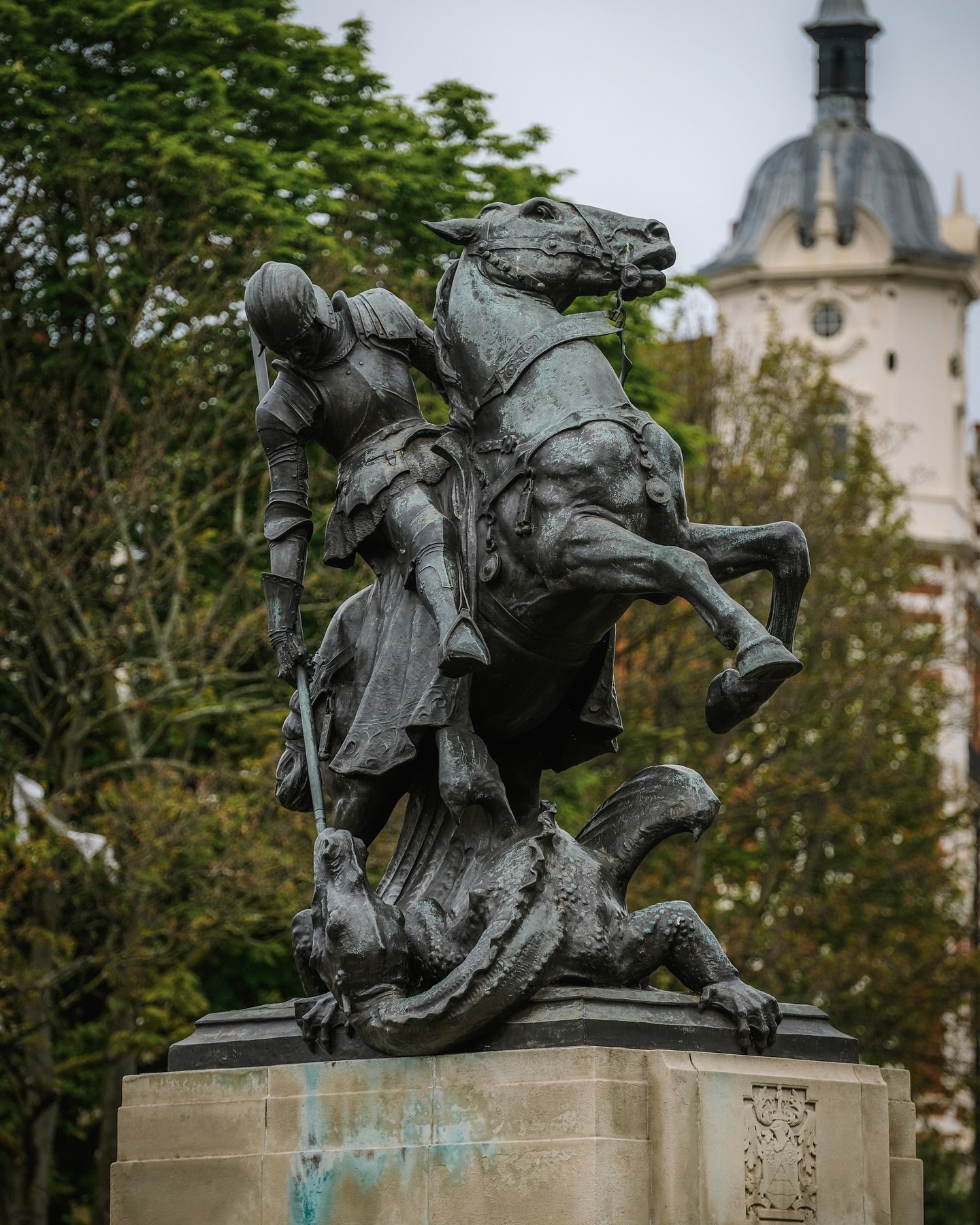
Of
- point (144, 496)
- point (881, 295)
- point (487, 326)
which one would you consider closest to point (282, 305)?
point (487, 326)

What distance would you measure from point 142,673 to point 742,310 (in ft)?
175

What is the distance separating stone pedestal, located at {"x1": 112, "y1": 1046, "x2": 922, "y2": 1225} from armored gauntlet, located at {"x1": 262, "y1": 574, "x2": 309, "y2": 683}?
5.33 ft

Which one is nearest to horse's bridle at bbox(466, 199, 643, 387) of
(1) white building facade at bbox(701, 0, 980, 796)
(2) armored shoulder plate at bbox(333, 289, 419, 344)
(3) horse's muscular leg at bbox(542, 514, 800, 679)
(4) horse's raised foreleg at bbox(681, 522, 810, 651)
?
(2) armored shoulder plate at bbox(333, 289, 419, 344)

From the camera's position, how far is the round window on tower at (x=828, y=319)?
76000 millimetres

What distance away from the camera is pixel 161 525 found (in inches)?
995

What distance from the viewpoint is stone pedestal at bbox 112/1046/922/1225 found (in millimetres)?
8320

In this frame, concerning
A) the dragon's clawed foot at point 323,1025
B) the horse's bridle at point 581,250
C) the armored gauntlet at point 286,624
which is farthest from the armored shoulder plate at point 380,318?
the dragon's clawed foot at point 323,1025

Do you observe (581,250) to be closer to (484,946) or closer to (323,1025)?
(484,946)

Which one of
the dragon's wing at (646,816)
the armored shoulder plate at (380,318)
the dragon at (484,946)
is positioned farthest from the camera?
the armored shoulder plate at (380,318)

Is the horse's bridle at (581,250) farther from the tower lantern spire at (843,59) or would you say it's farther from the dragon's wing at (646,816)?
the tower lantern spire at (843,59)

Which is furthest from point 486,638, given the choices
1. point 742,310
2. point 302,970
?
point 742,310

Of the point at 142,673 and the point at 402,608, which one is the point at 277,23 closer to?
the point at 142,673

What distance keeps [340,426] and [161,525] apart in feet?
50.7

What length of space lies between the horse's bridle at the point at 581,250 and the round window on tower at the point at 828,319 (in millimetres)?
66825
